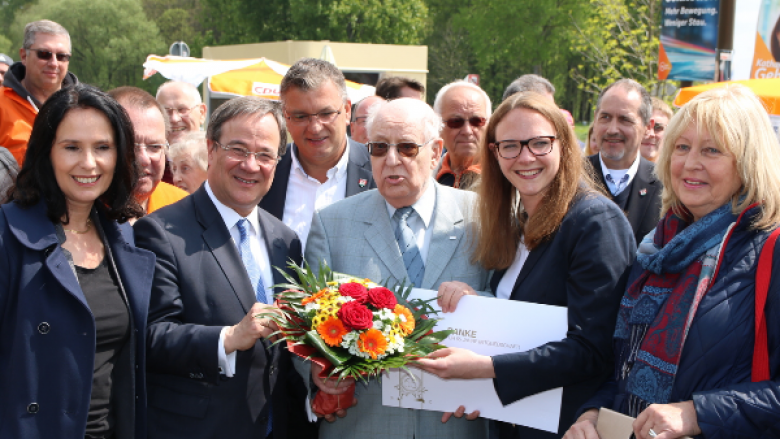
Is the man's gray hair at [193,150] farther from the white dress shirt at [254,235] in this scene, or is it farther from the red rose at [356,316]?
the red rose at [356,316]

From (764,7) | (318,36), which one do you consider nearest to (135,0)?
(318,36)

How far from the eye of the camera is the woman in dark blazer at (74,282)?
2.62 meters

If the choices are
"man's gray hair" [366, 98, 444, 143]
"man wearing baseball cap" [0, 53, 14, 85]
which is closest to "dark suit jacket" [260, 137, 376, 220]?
"man's gray hair" [366, 98, 444, 143]

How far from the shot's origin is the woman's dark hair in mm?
2852

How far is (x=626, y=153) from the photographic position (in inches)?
235

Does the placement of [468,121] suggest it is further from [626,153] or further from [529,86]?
[529,86]

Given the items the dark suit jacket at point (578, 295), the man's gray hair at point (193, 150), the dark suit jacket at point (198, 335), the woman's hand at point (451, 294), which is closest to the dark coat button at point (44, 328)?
the dark suit jacket at point (198, 335)

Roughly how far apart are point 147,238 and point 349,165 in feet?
6.30

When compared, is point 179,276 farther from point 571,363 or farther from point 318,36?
point 318,36

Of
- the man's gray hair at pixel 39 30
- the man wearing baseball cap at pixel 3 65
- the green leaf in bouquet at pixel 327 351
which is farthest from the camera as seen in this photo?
the man wearing baseball cap at pixel 3 65

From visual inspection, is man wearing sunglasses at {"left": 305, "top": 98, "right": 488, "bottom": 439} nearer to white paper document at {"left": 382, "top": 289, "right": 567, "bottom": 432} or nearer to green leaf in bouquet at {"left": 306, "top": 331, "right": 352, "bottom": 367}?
white paper document at {"left": 382, "top": 289, "right": 567, "bottom": 432}

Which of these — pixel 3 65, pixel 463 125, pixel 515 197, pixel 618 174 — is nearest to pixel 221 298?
pixel 515 197

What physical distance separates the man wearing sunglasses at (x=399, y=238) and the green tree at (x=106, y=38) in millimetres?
48613

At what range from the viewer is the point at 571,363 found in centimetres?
294
